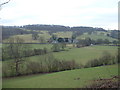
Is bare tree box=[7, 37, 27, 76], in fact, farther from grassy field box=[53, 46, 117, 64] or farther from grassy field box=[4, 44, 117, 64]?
grassy field box=[53, 46, 117, 64]

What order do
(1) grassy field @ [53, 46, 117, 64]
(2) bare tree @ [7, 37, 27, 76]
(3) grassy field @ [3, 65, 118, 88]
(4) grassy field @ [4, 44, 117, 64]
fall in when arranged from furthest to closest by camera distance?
(1) grassy field @ [53, 46, 117, 64]
(4) grassy field @ [4, 44, 117, 64]
(2) bare tree @ [7, 37, 27, 76]
(3) grassy field @ [3, 65, 118, 88]

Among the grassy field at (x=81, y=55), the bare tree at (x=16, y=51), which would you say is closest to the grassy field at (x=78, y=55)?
the grassy field at (x=81, y=55)

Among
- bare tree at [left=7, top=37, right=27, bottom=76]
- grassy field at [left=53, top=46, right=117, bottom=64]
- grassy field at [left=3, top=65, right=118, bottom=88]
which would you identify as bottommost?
grassy field at [left=3, top=65, right=118, bottom=88]

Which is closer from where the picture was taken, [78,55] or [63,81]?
[63,81]

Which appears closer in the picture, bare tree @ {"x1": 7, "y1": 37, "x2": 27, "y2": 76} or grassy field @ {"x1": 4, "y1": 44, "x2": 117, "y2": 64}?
bare tree @ {"x1": 7, "y1": 37, "x2": 27, "y2": 76}

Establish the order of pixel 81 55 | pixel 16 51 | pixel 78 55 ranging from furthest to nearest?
pixel 81 55, pixel 78 55, pixel 16 51

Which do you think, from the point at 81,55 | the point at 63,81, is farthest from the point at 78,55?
the point at 63,81

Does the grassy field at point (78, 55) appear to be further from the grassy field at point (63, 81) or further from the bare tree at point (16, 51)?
the grassy field at point (63, 81)

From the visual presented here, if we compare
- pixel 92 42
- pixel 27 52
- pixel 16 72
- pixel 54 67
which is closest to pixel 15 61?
pixel 16 72

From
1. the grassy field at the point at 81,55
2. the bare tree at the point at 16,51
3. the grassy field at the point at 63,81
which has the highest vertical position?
the bare tree at the point at 16,51

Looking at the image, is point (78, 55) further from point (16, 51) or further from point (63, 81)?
point (63, 81)

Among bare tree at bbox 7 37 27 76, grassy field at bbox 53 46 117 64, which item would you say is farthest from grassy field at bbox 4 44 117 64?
bare tree at bbox 7 37 27 76

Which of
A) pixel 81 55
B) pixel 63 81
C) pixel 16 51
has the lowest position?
pixel 63 81

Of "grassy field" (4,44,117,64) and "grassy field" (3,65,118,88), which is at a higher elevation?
"grassy field" (4,44,117,64)
